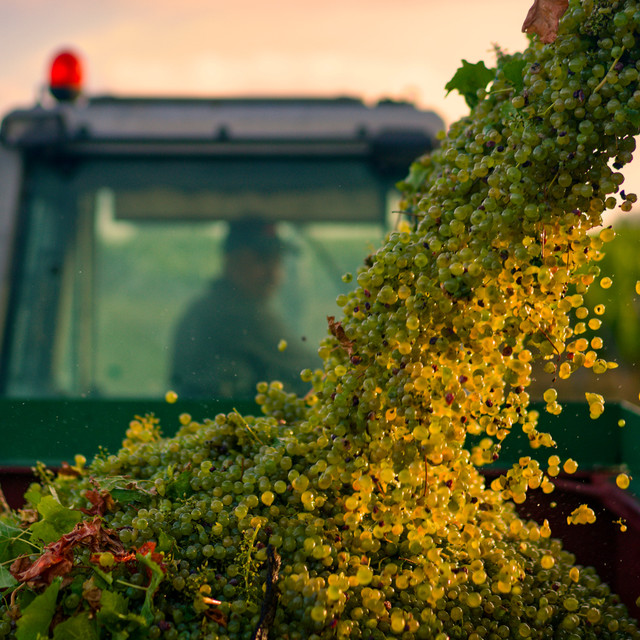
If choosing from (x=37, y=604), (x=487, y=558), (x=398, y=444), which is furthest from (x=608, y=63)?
(x=37, y=604)

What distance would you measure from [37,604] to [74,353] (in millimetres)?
1936

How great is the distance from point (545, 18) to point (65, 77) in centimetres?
256

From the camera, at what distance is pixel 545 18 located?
3.79 feet

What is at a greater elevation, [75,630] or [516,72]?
[516,72]

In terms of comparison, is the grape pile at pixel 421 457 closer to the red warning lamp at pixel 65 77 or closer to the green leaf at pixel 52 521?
the green leaf at pixel 52 521

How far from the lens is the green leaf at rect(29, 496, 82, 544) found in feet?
3.81

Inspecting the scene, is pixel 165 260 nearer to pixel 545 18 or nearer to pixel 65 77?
pixel 65 77

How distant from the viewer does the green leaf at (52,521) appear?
1161mm

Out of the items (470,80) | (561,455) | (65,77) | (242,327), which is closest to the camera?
(470,80)

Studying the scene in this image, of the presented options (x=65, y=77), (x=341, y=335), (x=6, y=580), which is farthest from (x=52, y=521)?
(x=65, y=77)

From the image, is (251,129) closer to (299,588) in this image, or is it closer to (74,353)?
(74,353)

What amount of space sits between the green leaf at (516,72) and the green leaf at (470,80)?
0.12 meters

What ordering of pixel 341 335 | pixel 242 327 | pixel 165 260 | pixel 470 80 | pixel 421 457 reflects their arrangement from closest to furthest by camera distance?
pixel 421 457, pixel 341 335, pixel 470 80, pixel 242 327, pixel 165 260

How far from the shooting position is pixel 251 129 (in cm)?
296
